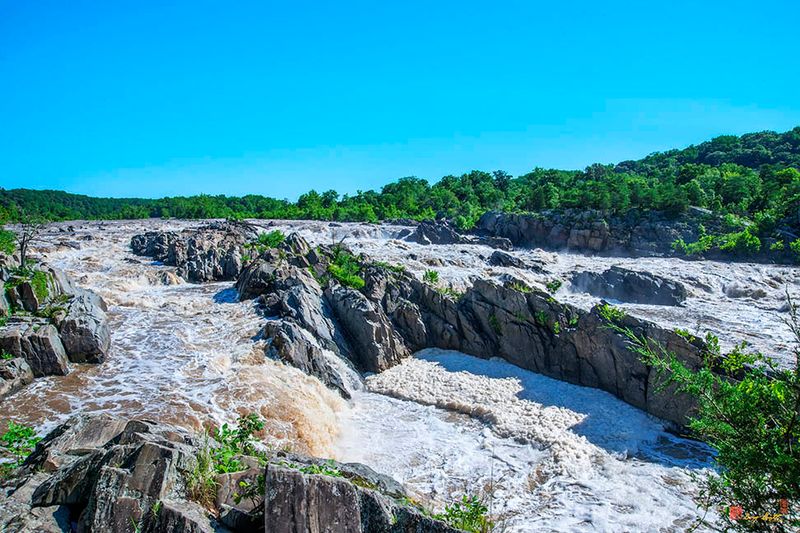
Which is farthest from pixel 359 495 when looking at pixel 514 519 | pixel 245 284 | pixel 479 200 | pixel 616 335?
pixel 479 200

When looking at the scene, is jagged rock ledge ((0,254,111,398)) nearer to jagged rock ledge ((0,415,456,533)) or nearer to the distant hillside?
jagged rock ledge ((0,415,456,533))

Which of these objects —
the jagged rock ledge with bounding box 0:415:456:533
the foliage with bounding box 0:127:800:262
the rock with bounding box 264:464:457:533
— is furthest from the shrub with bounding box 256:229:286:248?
the rock with bounding box 264:464:457:533

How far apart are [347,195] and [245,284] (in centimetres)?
7087

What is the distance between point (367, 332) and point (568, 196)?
46068 millimetres

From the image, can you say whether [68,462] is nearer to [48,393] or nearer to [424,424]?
[48,393]

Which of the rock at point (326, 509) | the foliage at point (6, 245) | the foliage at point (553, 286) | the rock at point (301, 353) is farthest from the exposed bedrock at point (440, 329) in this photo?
the rock at point (326, 509)

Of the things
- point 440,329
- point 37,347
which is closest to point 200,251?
point 37,347

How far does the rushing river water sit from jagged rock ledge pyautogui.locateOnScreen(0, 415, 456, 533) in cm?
401

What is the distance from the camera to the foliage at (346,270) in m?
24.2

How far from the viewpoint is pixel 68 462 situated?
23.2 ft

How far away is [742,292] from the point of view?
32.9 metres

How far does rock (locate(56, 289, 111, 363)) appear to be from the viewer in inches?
643

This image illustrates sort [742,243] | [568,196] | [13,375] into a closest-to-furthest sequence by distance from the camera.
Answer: [13,375], [742,243], [568,196]

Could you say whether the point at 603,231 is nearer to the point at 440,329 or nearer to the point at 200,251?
the point at 440,329
